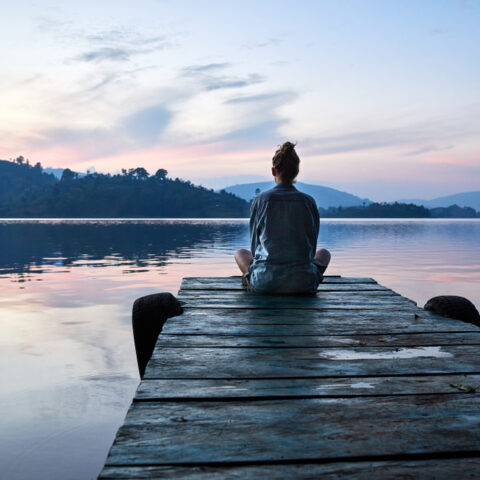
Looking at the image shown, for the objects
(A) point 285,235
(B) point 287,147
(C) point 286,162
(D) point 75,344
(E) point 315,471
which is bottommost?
(D) point 75,344

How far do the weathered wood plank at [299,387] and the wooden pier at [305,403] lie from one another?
10 millimetres

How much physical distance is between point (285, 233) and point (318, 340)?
165 centimetres

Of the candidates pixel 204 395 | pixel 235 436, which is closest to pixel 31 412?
pixel 204 395

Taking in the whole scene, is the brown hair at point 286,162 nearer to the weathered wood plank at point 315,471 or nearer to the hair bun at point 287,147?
the hair bun at point 287,147

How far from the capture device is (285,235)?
4.89 meters

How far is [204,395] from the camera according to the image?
92.7 inches

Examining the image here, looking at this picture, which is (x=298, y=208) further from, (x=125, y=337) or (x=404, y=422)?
(x=125, y=337)

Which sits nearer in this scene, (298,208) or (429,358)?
(429,358)

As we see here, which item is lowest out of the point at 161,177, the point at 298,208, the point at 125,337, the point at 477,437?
the point at 125,337

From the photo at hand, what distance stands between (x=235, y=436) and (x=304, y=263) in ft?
10.5

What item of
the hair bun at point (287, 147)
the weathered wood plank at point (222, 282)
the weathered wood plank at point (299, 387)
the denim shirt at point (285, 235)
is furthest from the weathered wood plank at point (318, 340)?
the weathered wood plank at point (222, 282)

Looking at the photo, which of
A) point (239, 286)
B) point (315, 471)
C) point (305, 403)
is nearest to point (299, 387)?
point (305, 403)

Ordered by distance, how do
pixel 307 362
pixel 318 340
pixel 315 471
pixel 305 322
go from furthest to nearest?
1. pixel 305 322
2. pixel 318 340
3. pixel 307 362
4. pixel 315 471

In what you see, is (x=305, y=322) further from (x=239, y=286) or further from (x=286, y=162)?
(x=239, y=286)
